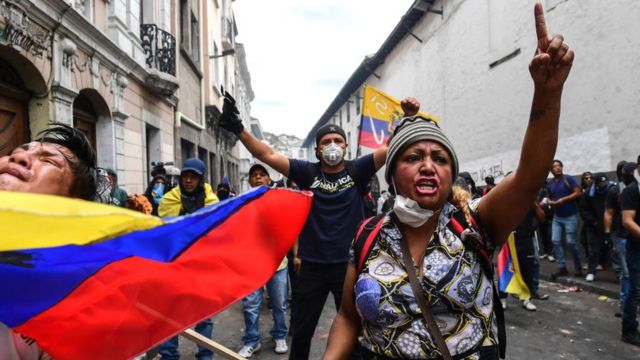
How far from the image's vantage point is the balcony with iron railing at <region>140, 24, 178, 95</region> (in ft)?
36.9

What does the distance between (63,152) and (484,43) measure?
13.2m

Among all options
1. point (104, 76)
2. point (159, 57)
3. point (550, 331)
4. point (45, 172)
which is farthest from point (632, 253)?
point (159, 57)

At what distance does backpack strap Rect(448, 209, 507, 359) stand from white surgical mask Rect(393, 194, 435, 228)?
0.10 metres

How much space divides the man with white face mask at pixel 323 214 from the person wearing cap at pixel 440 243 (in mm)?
1571

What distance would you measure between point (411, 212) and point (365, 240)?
23 cm

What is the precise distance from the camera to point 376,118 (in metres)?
7.95

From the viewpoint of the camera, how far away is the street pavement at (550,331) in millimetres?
4539

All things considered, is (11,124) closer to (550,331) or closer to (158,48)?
(158,48)

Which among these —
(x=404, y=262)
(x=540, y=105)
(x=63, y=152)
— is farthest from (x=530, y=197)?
(x=63, y=152)

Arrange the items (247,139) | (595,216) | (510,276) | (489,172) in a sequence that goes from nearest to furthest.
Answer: (247,139) → (510,276) → (595,216) → (489,172)

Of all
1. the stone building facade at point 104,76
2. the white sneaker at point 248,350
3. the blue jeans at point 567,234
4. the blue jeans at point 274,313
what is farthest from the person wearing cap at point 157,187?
the blue jeans at point 567,234

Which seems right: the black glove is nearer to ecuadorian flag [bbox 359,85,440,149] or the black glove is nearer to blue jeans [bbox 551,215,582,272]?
ecuadorian flag [bbox 359,85,440,149]

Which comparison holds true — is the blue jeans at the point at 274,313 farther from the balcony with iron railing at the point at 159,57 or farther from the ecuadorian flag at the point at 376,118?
the balcony with iron railing at the point at 159,57

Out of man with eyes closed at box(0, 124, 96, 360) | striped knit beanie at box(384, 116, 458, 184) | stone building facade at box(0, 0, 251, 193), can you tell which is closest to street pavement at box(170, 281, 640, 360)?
striped knit beanie at box(384, 116, 458, 184)
